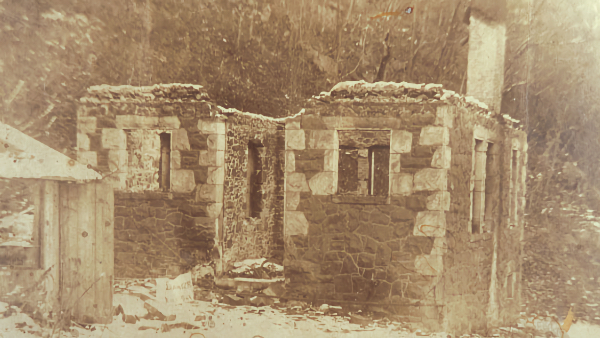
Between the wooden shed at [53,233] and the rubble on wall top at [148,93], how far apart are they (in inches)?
21.2

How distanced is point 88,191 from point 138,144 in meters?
0.51

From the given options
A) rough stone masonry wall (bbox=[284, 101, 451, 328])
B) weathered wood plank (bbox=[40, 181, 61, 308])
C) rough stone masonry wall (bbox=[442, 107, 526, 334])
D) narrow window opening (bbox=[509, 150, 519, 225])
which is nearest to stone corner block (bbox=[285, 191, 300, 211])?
rough stone masonry wall (bbox=[284, 101, 451, 328])

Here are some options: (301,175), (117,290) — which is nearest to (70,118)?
(117,290)

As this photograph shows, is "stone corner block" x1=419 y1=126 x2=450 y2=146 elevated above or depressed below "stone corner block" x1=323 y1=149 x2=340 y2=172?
above

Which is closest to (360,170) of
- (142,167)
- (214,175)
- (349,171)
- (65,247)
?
(349,171)

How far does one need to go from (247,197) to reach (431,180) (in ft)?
4.93

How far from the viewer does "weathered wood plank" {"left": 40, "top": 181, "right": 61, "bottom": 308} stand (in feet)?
9.46

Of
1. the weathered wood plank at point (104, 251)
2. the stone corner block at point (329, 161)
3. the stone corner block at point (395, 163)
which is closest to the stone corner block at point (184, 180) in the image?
the weathered wood plank at point (104, 251)

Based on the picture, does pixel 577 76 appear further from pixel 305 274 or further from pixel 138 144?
pixel 138 144

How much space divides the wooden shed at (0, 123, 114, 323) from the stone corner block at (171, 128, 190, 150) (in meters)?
0.59

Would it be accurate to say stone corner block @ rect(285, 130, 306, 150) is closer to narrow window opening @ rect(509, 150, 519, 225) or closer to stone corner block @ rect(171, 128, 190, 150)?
stone corner block @ rect(171, 128, 190, 150)

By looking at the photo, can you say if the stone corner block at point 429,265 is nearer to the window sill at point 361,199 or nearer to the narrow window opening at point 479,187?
the narrow window opening at point 479,187

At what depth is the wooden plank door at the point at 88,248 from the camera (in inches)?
114

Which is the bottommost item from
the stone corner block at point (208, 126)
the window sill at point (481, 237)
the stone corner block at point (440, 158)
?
the window sill at point (481, 237)
